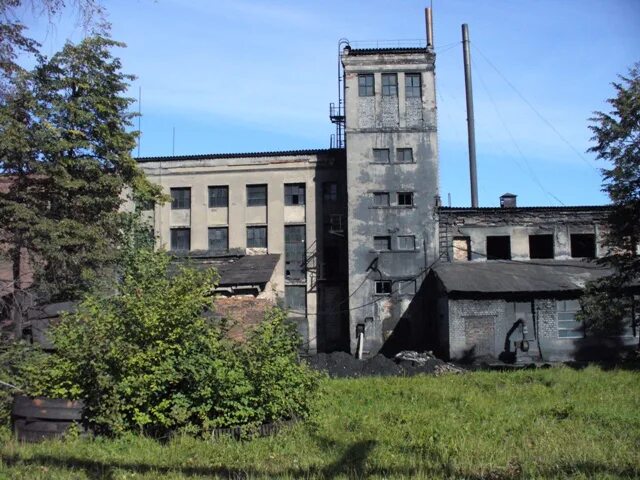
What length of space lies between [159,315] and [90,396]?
5.10ft

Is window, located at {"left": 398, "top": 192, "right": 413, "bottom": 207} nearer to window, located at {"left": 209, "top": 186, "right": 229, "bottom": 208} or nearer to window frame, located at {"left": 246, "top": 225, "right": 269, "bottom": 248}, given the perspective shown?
window frame, located at {"left": 246, "top": 225, "right": 269, "bottom": 248}

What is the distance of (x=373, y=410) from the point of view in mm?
11594

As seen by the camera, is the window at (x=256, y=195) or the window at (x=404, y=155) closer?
the window at (x=404, y=155)

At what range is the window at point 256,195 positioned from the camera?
39.1m

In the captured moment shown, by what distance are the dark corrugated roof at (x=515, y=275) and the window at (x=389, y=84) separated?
10.9 m

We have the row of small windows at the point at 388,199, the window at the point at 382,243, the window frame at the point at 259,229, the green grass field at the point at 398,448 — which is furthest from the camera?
the window frame at the point at 259,229

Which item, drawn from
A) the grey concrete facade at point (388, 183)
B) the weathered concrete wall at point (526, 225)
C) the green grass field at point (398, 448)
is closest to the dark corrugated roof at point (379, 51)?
the grey concrete facade at point (388, 183)

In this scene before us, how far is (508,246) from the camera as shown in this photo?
115 ft

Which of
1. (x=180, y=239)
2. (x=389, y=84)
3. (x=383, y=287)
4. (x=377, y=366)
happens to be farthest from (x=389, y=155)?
(x=377, y=366)

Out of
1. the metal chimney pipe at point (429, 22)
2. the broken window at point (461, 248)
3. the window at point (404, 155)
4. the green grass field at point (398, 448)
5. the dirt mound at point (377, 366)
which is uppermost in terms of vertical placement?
the metal chimney pipe at point (429, 22)

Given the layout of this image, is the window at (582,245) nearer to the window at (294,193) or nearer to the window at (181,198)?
the window at (294,193)

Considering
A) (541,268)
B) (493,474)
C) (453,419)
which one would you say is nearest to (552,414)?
(453,419)

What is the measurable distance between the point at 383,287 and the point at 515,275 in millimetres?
7470

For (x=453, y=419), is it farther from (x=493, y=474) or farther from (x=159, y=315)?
(x=159, y=315)
